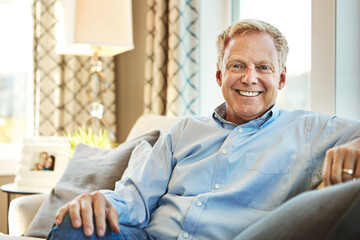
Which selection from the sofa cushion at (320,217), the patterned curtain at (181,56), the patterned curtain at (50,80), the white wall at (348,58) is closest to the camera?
the sofa cushion at (320,217)

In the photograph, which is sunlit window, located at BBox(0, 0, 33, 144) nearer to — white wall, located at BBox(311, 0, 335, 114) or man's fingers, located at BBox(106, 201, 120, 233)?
white wall, located at BBox(311, 0, 335, 114)

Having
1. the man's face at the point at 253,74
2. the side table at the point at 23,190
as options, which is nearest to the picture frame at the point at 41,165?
the side table at the point at 23,190

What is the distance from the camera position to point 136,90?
3938mm

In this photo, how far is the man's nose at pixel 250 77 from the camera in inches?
59.1

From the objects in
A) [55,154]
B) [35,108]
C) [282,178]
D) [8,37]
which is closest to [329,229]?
[282,178]

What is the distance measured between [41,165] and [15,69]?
168 cm

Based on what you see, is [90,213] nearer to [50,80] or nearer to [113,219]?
[113,219]

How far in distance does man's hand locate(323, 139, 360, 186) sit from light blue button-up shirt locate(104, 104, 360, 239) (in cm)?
21

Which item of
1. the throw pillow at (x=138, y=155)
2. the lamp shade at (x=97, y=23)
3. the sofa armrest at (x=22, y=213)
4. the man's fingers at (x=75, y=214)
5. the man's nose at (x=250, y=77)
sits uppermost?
the lamp shade at (x=97, y=23)

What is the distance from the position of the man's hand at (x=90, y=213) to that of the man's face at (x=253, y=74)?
0.57 metres

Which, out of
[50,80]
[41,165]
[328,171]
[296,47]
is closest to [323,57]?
[296,47]

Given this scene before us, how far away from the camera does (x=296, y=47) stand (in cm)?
240

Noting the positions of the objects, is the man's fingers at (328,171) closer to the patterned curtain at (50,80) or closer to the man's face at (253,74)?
the man's face at (253,74)

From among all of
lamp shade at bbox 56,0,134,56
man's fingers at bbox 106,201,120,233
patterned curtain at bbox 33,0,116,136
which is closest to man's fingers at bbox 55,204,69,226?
man's fingers at bbox 106,201,120,233
